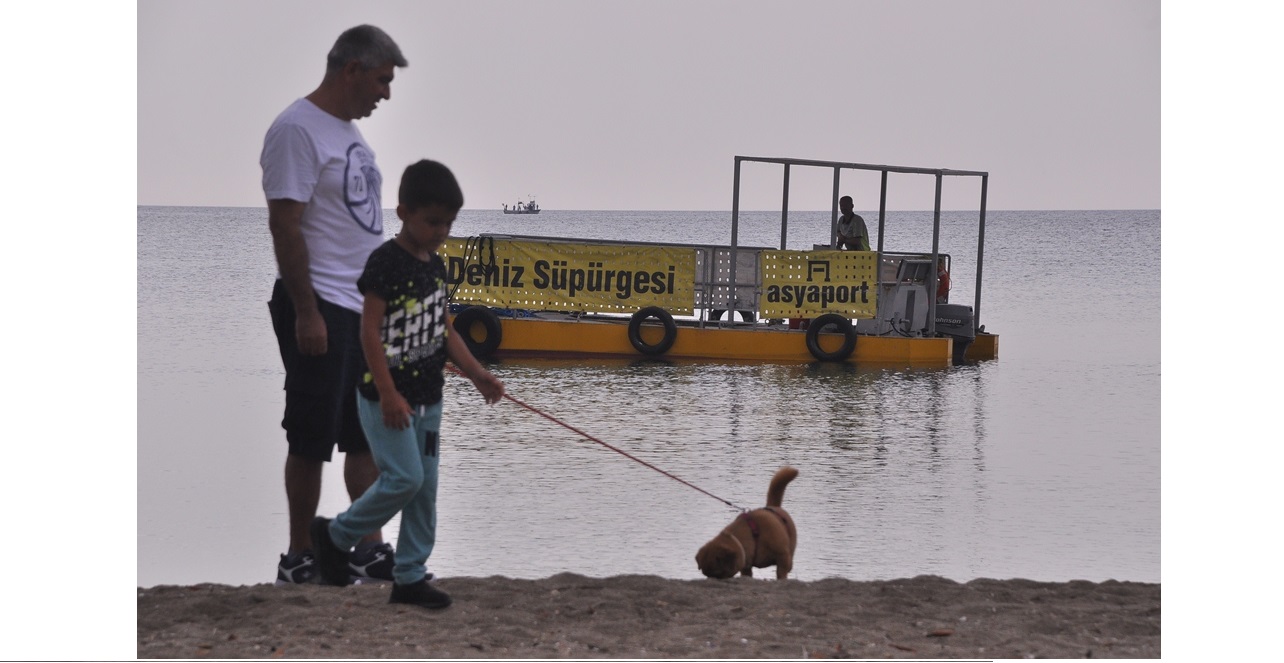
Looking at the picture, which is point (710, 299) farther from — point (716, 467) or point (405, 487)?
point (405, 487)

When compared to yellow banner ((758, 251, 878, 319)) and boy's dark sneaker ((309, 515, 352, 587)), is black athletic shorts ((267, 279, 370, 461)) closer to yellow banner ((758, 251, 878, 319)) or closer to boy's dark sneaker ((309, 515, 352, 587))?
boy's dark sneaker ((309, 515, 352, 587))

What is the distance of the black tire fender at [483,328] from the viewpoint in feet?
57.5

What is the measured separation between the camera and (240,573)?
6.68 metres

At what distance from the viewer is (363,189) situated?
5.11m

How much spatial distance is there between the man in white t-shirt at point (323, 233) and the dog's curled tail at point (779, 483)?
1824 millimetres

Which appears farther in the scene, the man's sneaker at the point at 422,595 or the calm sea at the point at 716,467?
the calm sea at the point at 716,467

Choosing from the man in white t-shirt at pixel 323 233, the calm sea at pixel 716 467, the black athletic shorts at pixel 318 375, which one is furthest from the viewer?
the calm sea at pixel 716 467

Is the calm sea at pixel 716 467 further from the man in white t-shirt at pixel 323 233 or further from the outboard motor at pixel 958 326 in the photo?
the man in white t-shirt at pixel 323 233

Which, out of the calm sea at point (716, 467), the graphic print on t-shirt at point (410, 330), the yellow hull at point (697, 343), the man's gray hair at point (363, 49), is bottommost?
the calm sea at point (716, 467)

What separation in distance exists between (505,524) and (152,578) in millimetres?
1883

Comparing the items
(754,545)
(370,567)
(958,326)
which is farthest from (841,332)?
(370,567)

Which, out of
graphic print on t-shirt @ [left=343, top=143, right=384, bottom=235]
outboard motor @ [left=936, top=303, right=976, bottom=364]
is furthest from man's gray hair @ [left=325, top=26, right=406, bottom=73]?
outboard motor @ [left=936, top=303, right=976, bottom=364]

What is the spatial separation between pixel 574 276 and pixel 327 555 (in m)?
13.5

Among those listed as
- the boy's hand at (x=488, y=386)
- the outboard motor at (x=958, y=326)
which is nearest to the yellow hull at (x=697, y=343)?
the outboard motor at (x=958, y=326)
